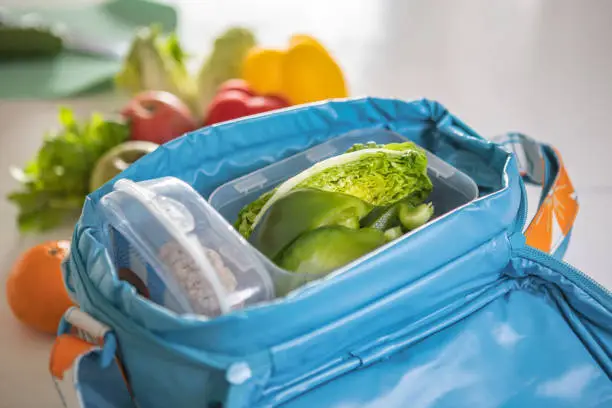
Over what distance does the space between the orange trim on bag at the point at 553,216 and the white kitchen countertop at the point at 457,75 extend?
0.41 feet

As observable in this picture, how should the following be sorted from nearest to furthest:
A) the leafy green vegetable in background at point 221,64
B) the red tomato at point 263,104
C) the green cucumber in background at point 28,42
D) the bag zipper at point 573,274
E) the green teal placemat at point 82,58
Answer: the bag zipper at point 573,274, the red tomato at point 263,104, the leafy green vegetable in background at point 221,64, the green teal placemat at point 82,58, the green cucumber in background at point 28,42

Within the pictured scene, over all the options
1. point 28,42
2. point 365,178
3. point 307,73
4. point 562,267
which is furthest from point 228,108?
point 28,42

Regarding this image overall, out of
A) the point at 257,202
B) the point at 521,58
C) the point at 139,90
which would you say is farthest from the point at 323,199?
the point at 521,58

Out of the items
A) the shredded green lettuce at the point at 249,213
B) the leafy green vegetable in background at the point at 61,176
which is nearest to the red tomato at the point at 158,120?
the leafy green vegetable in background at the point at 61,176

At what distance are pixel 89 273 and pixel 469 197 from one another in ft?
1.15

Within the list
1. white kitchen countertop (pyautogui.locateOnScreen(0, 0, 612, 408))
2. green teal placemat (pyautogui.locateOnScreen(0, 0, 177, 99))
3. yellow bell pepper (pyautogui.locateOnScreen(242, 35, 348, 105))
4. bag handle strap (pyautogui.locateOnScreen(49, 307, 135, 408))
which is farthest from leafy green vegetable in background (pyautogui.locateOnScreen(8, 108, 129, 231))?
bag handle strap (pyautogui.locateOnScreen(49, 307, 135, 408))

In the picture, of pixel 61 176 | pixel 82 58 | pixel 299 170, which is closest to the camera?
pixel 299 170

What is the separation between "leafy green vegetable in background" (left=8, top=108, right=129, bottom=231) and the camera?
1.01 meters

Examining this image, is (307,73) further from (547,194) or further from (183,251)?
(183,251)

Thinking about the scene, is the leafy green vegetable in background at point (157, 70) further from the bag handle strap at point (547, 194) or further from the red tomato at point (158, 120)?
the bag handle strap at point (547, 194)

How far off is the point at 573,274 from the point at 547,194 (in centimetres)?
15

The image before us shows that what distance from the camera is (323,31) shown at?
1623mm

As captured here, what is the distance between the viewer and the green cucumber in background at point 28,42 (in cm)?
154

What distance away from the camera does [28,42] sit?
154cm
